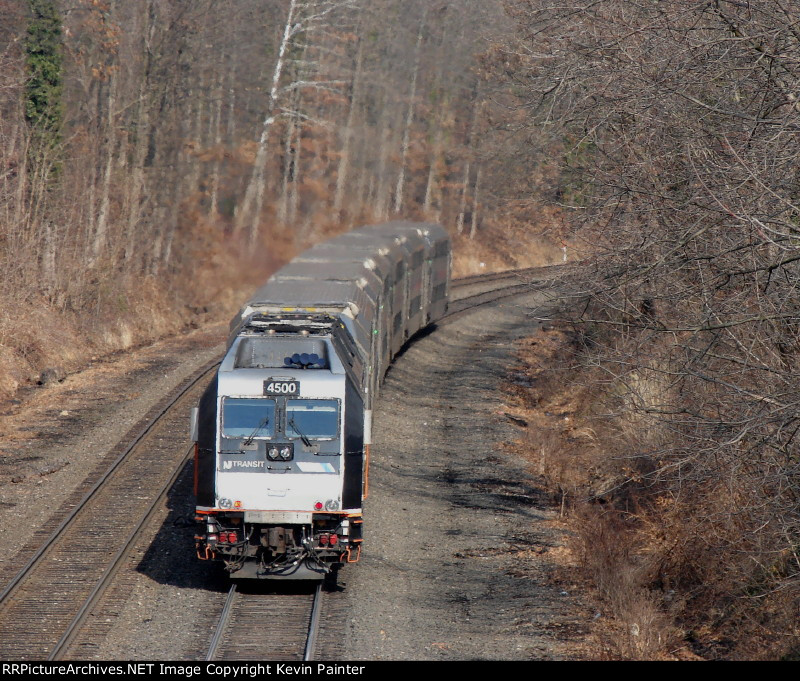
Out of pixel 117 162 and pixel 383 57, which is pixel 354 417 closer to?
pixel 117 162

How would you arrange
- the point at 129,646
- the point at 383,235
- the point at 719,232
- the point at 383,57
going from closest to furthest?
→ the point at 129,646, the point at 719,232, the point at 383,235, the point at 383,57

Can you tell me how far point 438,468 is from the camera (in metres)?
18.6

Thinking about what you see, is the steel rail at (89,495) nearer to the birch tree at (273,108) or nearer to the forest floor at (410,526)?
the forest floor at (410,526)

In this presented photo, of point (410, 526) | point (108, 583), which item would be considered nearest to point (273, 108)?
point (410, 526)

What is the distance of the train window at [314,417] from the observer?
12062 mm

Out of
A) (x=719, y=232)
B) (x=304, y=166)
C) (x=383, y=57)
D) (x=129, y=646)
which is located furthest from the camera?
(x=383, y=57)

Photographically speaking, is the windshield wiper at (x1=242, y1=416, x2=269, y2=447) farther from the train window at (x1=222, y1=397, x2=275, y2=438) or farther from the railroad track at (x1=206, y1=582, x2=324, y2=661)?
the railroad track at (x1=206, y1=582, x2=324, y2=661)

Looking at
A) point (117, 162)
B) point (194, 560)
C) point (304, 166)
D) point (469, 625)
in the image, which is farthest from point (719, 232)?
point (304, 166)

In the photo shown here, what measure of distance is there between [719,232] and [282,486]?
19.2ft

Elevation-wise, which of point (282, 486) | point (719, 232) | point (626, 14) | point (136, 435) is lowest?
point (136, 435)

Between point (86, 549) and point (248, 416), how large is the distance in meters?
3.66

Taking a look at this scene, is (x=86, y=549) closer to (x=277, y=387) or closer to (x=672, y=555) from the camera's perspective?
(x=277, y=387)

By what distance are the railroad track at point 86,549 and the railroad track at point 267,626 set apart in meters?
1.62

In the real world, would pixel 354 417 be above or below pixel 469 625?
above
